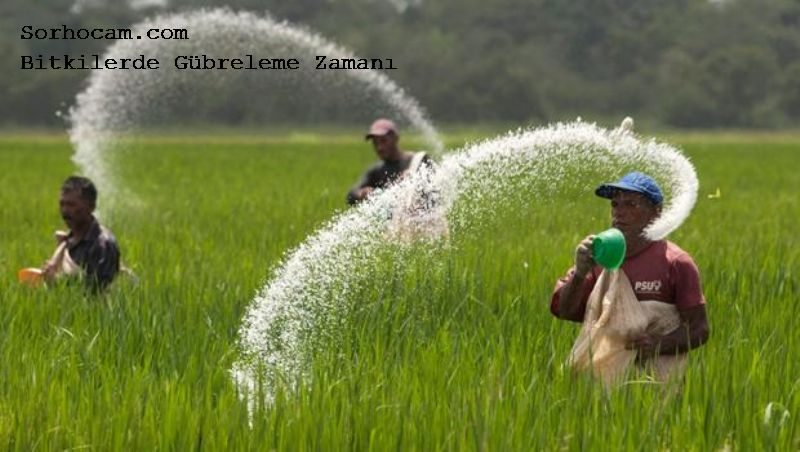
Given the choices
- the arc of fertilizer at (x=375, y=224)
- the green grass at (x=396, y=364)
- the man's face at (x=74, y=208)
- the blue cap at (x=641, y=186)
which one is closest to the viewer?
the green grass at (x=396, y=364)

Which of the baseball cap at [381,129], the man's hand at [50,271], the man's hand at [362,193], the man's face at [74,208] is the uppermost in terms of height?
the baseball cap at [381,129]

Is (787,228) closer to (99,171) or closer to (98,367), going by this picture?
(99,171)

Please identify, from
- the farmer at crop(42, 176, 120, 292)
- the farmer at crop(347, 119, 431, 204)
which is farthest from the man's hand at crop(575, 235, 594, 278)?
the farmer at crop(347, 119, 431, 204)

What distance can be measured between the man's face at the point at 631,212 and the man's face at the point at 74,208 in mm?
2773

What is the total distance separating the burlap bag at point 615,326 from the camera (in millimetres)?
3955

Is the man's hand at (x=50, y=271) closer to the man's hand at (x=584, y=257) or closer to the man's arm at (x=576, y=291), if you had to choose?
the man's arm at (x=576, y=291)

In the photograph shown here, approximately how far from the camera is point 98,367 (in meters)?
4.32

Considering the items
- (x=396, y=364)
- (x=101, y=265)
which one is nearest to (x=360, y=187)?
(x=101, y=265)

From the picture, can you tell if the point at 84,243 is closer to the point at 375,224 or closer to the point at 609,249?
the point at 375,224

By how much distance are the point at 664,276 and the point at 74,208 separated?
2919 millimetres

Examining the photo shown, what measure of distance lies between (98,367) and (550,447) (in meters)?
1.70

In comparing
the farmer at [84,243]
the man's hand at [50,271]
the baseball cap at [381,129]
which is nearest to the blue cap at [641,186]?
the farmer at [84,243]

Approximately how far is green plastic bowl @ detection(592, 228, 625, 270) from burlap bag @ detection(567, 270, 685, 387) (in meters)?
0.17

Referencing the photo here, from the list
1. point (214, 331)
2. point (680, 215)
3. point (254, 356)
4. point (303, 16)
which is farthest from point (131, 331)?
point (303, 16)
